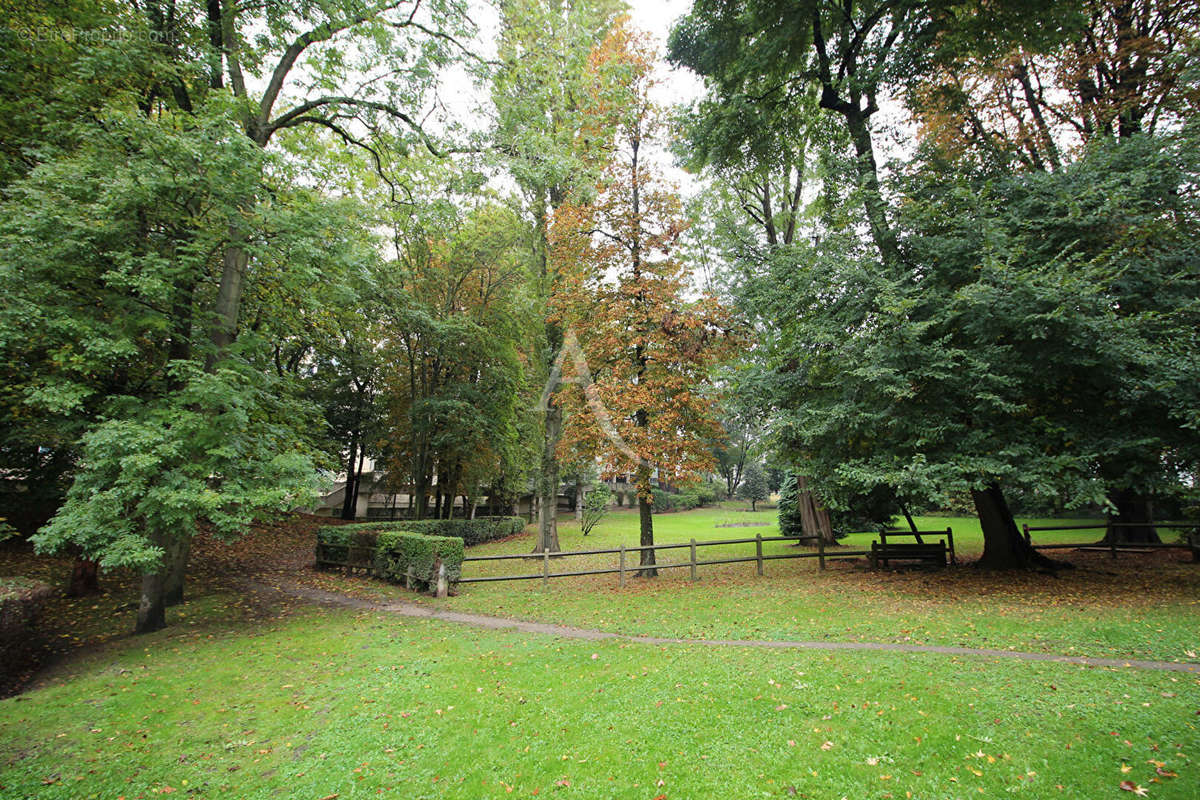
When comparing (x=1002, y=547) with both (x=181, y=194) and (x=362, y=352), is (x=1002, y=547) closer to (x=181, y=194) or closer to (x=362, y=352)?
(x=181, y=194)

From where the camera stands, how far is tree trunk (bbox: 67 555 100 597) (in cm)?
1037

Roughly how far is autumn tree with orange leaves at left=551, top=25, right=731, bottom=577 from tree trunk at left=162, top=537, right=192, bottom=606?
846 cm

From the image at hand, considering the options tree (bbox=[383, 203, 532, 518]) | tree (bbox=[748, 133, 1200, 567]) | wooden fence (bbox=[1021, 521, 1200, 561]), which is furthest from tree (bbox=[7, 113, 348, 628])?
wooden fence (bbox=[1021, 521, 1200, 561])

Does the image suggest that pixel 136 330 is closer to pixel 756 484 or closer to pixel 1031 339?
pixel 1031 339

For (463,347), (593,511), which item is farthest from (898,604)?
(593,511)

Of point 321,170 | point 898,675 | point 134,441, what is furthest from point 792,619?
point 321,170

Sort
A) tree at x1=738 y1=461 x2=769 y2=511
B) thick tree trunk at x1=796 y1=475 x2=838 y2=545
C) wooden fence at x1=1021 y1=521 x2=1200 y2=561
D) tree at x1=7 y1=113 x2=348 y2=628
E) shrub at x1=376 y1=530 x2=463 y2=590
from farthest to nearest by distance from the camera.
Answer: tree at x1=738 y1=461 x2=769 y2=511 → thick tree trunk at x1=796 y1=475 x2=838 y2=545 → wooden fence at x1=1021 y1=521 x2=1200 y2=561 → shrub at x1=376 y1=530 x2=463 y2=590 → tree at x1=7 y1=113 x2=348 y2=628

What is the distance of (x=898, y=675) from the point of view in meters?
6.17

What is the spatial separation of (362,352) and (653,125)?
15.4 m

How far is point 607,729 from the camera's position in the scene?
204 inches

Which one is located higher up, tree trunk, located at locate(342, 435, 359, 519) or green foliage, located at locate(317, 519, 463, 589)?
tree trunk, located at locate(342, 435, 359, 519)

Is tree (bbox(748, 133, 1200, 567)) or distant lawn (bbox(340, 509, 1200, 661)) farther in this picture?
tree (bbox(748, 133, 1200, 567))

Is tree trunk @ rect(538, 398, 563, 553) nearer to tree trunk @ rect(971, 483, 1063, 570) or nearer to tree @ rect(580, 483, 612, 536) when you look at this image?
tree @ rect(580, 483, 612, 536)

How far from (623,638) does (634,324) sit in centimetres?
783
